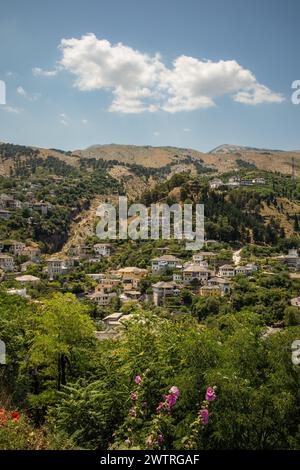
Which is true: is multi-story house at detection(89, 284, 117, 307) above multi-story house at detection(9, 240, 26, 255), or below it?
below

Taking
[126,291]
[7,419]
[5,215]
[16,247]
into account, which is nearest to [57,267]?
[16,247]

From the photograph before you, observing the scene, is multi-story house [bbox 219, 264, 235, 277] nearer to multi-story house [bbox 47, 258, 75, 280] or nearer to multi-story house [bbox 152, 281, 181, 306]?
multi-story house [bbox 152, 281, 181, 306]

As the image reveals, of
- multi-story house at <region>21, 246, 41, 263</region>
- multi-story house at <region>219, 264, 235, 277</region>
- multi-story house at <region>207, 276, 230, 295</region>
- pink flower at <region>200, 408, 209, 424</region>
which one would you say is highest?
pink flower at <region>200, 408, 209, 424</region>

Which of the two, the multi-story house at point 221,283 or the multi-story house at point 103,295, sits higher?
the multi-story house at point 221,283

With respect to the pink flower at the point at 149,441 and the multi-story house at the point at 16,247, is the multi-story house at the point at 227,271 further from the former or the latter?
the pink flower at the point at 149,441

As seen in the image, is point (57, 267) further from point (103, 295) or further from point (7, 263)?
point (103, 295)

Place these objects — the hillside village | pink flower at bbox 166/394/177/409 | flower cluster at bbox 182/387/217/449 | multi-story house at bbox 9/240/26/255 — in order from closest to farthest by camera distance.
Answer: flower cluster at bbox 182/387/217/449
pink flower at bbox 166/394/177/409
the hillside village
multi-story house at bbox 9/240/26/255

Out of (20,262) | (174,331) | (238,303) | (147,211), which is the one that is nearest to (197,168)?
(147,211)

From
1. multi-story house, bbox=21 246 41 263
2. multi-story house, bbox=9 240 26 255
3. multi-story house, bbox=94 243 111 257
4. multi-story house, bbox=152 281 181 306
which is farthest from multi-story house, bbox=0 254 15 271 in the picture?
multi-story house, bbox=152 281 181 306

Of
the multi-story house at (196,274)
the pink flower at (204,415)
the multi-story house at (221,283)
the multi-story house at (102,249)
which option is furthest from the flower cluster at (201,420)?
the multi-story house at (102,249)

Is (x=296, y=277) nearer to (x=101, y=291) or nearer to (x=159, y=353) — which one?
(x=101, y=291)

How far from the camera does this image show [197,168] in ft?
517

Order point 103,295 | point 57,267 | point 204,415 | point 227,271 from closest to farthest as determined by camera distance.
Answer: point 204,415
point 103,295
point 227,271
point 57,267

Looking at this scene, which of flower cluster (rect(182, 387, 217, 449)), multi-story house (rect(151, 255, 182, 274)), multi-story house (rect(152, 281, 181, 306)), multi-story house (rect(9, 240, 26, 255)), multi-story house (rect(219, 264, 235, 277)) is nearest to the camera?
flower cluster (rect(182, 387, 217, 449))
